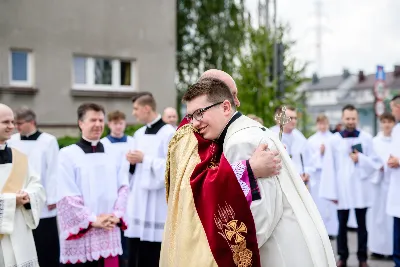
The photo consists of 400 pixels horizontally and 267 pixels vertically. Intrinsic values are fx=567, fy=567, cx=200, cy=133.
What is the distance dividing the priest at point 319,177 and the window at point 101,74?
8539 mm

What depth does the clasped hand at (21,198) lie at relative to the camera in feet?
15.7

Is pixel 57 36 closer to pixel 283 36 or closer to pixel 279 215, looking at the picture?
pixel 283 36

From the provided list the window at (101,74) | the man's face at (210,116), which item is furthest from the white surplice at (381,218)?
the window at (101,74)

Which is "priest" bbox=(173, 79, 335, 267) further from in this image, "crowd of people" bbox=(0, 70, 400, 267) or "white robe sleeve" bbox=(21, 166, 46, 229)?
"white robe sleeve" bbox=(21, 166, 46, 229)

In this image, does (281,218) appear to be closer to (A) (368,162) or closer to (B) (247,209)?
(B) (247,209)

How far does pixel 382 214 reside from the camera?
8.79m

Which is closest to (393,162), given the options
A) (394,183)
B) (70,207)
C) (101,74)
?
(394,183)

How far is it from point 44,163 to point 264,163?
16.2ft

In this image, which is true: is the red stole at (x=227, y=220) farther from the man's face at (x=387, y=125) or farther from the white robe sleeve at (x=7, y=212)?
the man's face at (x=387, y=125)

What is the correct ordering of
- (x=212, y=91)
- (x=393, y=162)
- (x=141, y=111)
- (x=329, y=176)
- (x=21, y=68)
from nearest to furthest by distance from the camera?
1. (x=212, y=91)
2. (x=141, y=111)
3. (x=393, y=162)
4. (x=329, y=176)
5. (x=21, y=68)

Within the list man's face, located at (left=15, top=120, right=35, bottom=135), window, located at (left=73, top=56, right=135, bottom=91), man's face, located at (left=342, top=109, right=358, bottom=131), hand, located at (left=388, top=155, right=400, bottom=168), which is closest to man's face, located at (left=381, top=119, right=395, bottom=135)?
man's face, located at (left=342, top=109, right=358, bottom=131)

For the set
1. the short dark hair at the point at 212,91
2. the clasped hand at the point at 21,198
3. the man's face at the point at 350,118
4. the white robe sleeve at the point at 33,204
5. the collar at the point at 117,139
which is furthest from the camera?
the collar at the point at 117,139

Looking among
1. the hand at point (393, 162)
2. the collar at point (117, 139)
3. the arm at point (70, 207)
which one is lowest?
the arm at point (70, 207)

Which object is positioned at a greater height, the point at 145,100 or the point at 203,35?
the point at 203,35
